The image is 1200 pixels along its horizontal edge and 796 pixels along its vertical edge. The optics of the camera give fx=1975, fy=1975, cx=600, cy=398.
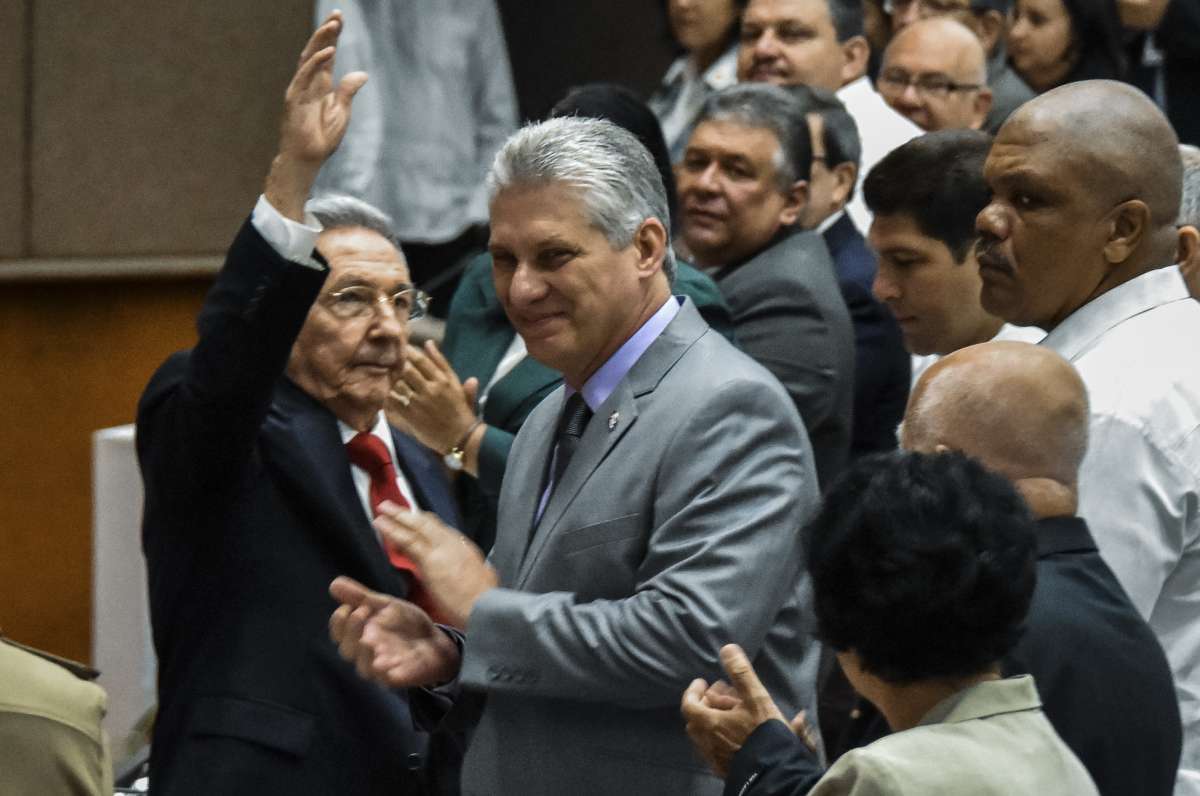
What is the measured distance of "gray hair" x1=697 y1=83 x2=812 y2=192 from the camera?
4.28 m

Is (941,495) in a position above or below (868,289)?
above

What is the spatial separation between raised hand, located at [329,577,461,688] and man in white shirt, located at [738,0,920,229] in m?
2.89

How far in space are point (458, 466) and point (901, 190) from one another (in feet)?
3.07

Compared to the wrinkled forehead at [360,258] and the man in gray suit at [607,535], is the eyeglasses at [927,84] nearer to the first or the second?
the wrinkled forehead at [360,258]

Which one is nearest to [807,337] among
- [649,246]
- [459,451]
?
[459,451]

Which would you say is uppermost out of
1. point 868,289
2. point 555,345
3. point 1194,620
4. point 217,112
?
point 555,345

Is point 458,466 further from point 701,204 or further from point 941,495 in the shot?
point 941,495

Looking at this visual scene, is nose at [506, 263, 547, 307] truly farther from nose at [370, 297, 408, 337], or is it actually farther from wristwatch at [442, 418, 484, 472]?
wristwatch at [442, 418, 484, 472]

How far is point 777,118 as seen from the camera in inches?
171

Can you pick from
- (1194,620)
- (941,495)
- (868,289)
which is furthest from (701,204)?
(941,495)

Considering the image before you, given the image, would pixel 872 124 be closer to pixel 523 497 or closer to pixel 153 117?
pixel 153 117

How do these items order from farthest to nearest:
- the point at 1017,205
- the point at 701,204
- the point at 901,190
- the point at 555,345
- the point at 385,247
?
the point at 701,204
the point at 901,190
the point at 385,247
the point at 1017,205
the point at 555,345

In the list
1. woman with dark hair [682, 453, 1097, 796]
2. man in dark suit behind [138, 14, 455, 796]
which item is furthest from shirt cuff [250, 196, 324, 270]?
woman with dark hair [682, 453, 1097, 796]

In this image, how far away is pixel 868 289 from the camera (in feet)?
14.1
